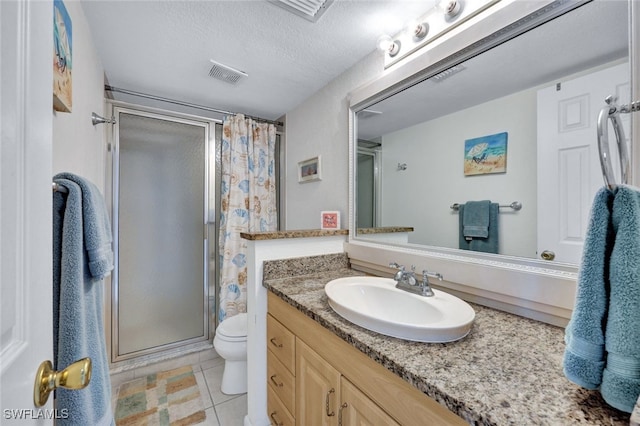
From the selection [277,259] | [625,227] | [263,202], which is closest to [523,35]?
[625,227]

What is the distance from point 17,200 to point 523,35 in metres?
1.40

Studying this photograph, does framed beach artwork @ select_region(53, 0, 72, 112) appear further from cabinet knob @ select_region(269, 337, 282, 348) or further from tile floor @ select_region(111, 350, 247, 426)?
tile floor @ select_region(111, 350, 247, 426)

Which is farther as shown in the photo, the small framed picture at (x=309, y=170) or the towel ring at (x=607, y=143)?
the small framed picture at (x=309, y=170)

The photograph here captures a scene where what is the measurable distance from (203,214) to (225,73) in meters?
1.15

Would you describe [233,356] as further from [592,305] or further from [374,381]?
[592,305]

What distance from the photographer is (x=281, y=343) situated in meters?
1.22

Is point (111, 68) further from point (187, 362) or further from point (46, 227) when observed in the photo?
point (187, 362)

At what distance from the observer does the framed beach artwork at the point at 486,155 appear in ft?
3.29

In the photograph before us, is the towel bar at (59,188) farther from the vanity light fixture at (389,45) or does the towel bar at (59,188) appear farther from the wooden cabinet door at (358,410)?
the vanity light fixture at (389,45)

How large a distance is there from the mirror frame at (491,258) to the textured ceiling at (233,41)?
10.7 inches

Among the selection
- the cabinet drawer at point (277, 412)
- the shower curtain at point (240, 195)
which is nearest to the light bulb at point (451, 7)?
the shower curtain at point (240, 195)

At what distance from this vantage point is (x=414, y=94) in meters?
1.33

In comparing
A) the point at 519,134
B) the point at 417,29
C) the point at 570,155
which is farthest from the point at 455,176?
the point at 417,29

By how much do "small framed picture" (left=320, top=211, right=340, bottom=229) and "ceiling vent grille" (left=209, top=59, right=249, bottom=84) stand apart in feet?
3.62
